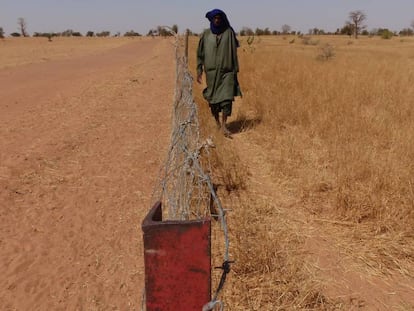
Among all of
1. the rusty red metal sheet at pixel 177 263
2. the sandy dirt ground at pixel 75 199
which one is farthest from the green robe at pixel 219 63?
the rusty red metal sheet at pixel 177 263

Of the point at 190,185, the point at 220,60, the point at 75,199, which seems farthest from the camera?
the point at 220,60

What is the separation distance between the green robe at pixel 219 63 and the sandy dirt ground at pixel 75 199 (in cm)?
108

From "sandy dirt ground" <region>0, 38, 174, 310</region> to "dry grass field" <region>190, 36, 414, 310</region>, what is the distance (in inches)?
32.3

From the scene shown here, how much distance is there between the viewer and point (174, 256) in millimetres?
1215

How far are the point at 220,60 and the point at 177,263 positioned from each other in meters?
4.77

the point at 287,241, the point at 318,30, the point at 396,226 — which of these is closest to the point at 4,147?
the point at 287,241

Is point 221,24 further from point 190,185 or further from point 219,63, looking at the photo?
point 190,185

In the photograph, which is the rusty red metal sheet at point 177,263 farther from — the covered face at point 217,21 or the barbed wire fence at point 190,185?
the covered face at point 217,21

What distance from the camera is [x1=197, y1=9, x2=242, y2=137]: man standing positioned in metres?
5.54

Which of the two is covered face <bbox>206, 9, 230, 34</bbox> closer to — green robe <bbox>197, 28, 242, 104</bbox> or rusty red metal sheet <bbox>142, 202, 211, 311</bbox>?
green robe <bbox>197, 28, 242, 104</bbox>

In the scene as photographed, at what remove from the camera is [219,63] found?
225 inches

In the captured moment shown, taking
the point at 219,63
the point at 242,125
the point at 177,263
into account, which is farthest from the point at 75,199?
the point at 242,125

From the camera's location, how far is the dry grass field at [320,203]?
2600 millimetres

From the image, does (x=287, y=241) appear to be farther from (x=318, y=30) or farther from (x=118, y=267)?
(x=318, y=30)
